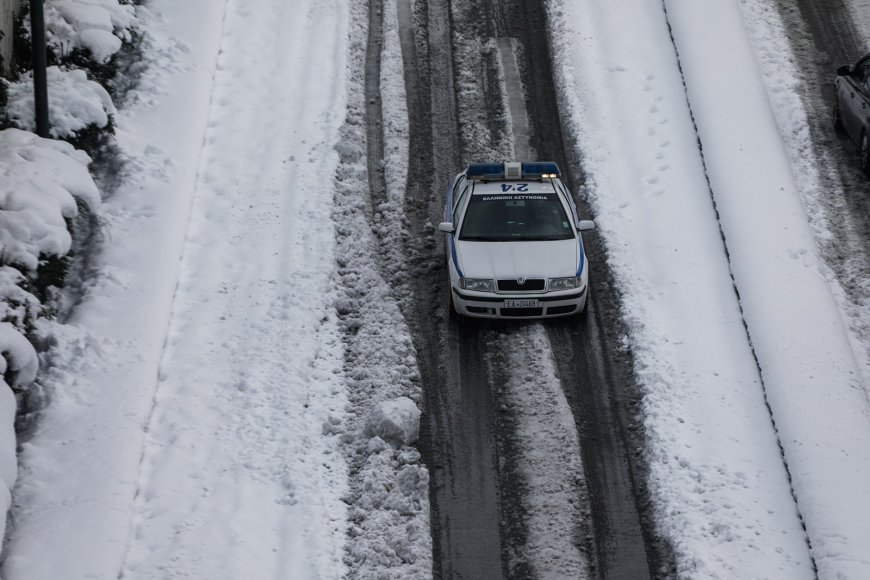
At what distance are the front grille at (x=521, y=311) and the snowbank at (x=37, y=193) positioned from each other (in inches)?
222

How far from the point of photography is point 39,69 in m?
15.6

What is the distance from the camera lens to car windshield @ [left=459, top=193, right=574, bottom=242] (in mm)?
15344

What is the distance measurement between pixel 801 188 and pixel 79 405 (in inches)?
449

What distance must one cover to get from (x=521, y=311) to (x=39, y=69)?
7.32 meters

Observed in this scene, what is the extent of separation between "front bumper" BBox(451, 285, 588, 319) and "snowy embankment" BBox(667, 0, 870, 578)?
2416 mm

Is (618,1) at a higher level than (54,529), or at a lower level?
higher

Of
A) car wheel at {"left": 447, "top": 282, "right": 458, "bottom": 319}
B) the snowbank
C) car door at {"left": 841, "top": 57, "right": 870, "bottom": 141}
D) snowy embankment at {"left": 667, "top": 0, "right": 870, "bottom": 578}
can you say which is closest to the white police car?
car wheel at {"left": 447, "top": 282, "right": 458, "bottom": 319}

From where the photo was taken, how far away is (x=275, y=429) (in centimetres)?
1319

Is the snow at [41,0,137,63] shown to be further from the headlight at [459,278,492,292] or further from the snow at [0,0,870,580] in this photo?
the headlight at [459,278,492,292]

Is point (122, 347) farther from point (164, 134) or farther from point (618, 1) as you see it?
point (618, 1)

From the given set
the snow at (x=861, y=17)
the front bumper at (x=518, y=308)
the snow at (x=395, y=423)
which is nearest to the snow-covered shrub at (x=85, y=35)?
the front bumper at (x=518, y=308)

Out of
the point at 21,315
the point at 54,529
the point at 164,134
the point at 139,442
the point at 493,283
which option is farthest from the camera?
the point at 164,134

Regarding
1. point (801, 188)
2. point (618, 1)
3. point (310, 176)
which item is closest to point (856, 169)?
point (801, 188)

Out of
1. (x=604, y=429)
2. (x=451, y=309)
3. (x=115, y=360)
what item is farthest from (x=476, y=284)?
(x=115, y=360)
